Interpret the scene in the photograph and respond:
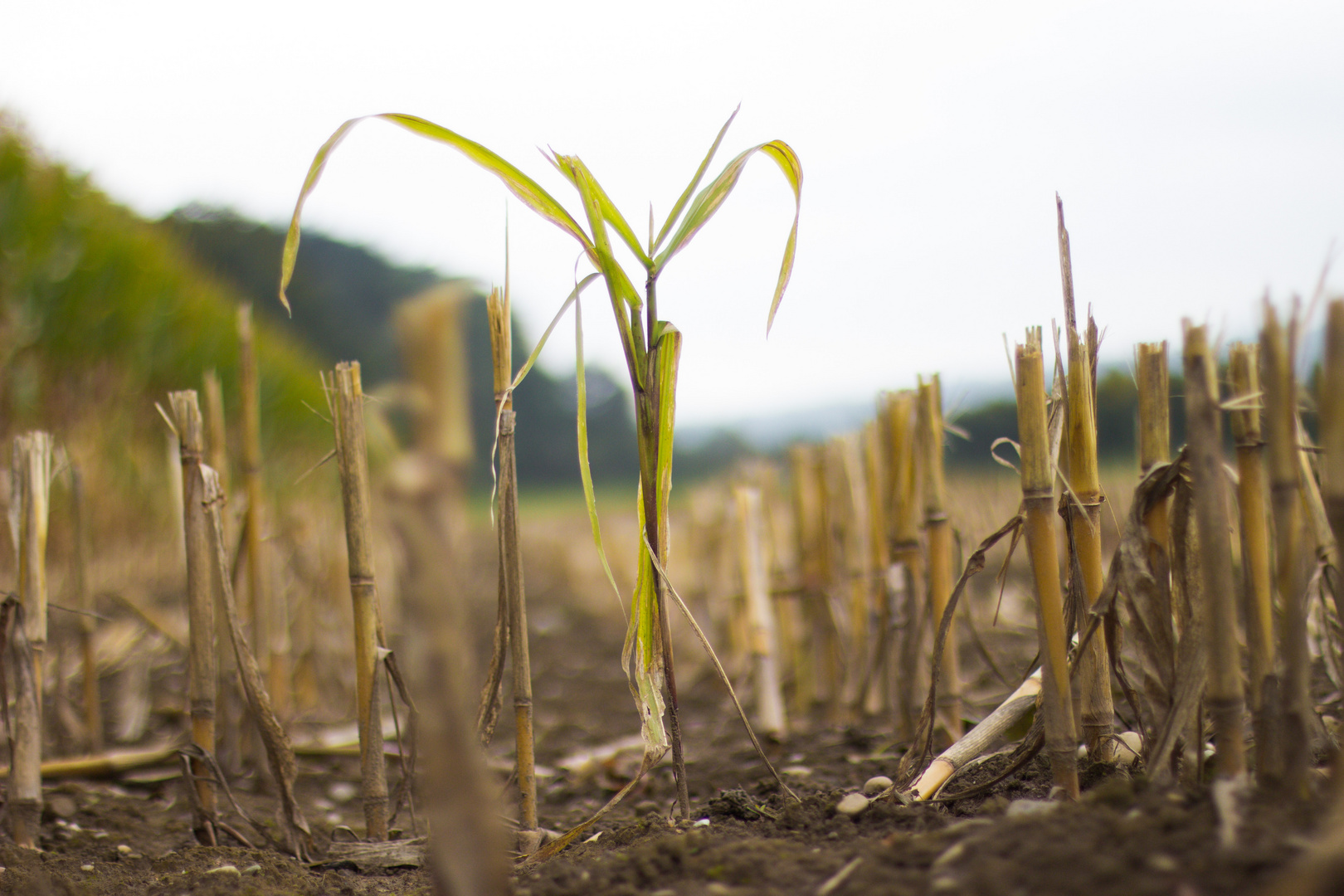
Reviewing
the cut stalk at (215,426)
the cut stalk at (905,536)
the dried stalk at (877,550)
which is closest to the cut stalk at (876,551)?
the dried stalk at (877,550)

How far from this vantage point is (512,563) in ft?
4.37

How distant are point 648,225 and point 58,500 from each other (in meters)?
4.85

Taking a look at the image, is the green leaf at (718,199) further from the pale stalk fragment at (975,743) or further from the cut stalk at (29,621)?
the cut stalk at (29,621)

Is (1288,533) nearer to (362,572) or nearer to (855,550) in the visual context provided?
(362,572)

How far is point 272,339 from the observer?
10.3 meters

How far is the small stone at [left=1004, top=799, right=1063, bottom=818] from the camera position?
96 cm

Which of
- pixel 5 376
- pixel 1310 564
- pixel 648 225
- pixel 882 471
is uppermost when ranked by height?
pixel 5 376

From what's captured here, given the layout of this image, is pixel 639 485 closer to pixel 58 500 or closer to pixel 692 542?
pixel 692 542

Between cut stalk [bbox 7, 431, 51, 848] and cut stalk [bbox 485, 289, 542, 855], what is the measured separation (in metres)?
0.90

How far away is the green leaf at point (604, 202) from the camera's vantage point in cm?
124

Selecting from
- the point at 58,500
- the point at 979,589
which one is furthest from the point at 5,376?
the point at 979,589

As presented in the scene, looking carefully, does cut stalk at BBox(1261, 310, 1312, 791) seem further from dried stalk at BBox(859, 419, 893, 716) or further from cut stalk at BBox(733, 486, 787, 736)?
cut stalk at BBox(733, 486, 787, 736)

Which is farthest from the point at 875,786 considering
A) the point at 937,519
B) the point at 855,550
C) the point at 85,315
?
the point at 85,315

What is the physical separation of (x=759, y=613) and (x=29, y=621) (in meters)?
1.94
